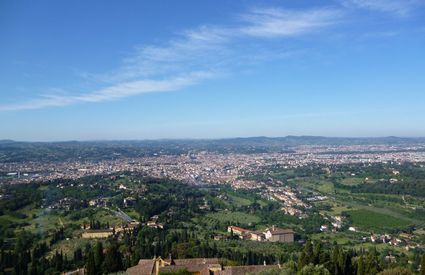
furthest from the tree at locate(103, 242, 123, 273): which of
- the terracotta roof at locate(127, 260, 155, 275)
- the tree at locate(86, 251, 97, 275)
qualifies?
the terracotta roof at locate(127, 260, 155, 275)

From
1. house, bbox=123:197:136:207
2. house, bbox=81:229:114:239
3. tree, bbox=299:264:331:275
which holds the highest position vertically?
tree, bbox=299:264:331:275

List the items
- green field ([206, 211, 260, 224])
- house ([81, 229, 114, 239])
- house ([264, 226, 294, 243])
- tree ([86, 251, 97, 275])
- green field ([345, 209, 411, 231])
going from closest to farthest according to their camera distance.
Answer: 1. tree ([86, 251, 97, 275])
2. house ([81, 229, 114, 239])
3. house ([264, 226, 294, 243])
4. green field ([345, 209, 411, 231])
5. green field ([206, 211, 260, 224])

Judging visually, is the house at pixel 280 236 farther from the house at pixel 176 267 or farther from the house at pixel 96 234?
the house at pixel 176 267

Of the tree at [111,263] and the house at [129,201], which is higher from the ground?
the tree at [111,263]

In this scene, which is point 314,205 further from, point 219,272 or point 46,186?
point 219,272

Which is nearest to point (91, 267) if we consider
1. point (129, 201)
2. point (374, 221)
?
point (129, 201)

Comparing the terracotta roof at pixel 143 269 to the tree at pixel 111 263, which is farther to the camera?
the tree at pixel 111 263

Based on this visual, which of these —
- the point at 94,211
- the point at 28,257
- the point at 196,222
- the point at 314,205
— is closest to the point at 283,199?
the point at 314,205

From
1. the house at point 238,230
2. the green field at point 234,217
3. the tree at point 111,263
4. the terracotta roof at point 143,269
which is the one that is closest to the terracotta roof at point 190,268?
the terracotta roof at point 143,269

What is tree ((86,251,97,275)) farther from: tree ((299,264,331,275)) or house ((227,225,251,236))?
house ((227,225,251,236))

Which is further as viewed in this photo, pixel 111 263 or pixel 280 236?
pixel 280 236

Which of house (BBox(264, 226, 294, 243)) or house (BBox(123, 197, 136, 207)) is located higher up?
house (BBox(123, 197, 136, 207))

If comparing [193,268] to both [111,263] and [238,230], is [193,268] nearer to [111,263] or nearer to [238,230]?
[111,263]
